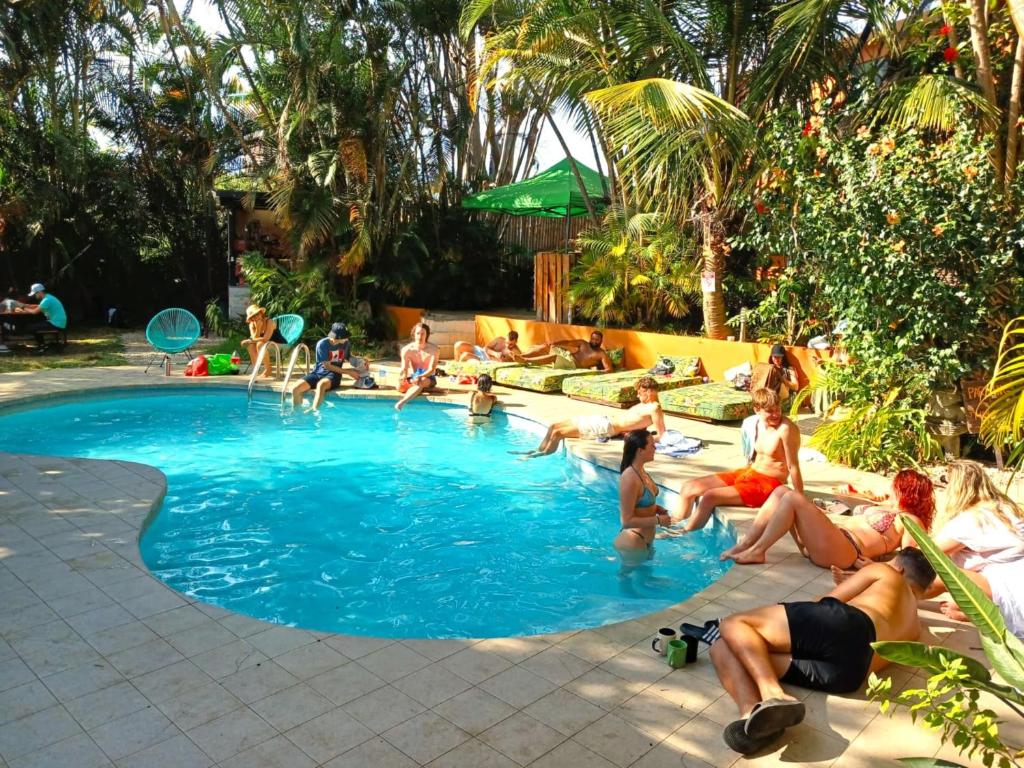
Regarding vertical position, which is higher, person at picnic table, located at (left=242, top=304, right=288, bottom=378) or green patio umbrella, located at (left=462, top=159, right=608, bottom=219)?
green patio umbrella, located at (left=462, top=159, right=608, bottom=219)

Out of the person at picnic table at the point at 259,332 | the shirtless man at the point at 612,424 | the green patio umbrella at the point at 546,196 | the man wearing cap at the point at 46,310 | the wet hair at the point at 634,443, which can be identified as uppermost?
the green patio umbrella at the point at 546,196

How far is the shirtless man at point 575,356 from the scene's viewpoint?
13453 mm

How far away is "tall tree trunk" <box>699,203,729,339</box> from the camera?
39.4ft

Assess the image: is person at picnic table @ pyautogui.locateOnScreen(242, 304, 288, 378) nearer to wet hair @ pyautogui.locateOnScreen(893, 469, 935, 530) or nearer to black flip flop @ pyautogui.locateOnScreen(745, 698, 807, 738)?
wet hair @ pyautogui.locateOnScreen(893, 469, 935, 530)

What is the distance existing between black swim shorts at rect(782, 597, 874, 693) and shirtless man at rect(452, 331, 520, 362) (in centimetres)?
1070

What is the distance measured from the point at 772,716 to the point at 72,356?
16.1 meters

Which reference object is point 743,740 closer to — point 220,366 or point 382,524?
point 382,524

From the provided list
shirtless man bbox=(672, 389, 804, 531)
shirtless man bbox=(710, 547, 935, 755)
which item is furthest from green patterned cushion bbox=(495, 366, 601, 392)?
shirtless man bbox=(710, 547, 935, 755)

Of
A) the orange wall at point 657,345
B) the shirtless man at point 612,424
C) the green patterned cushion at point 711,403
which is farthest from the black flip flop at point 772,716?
the orange wall at point 657,345

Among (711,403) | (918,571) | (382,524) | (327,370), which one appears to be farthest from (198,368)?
(918,571)

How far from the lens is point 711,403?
1052cm

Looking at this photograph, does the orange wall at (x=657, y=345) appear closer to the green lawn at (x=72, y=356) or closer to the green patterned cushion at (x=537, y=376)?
the green patterned cushion at (x=537, y=376)

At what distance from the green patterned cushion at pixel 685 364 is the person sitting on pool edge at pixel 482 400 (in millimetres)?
3052

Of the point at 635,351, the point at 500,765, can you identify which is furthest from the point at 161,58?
the point at 500,765
